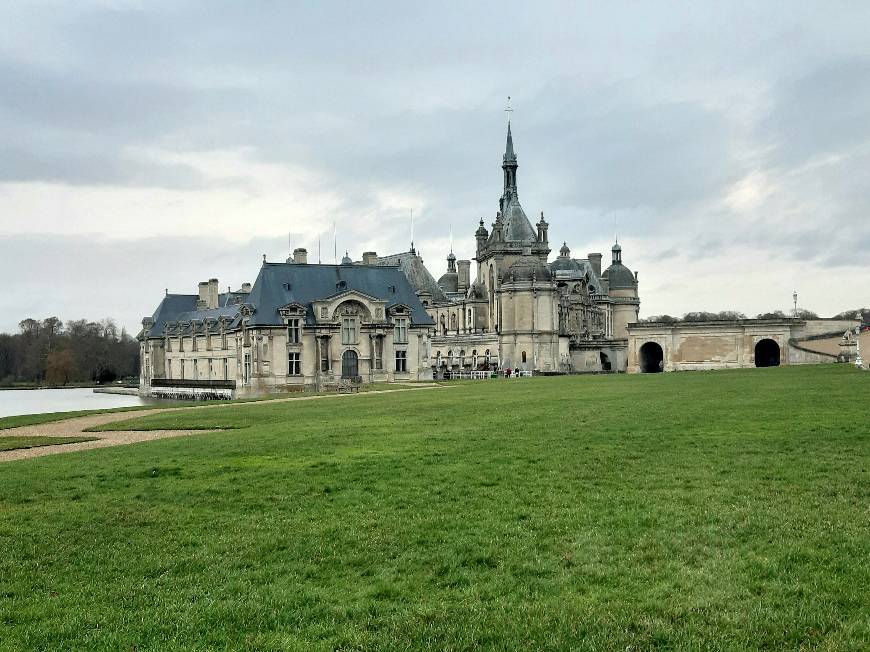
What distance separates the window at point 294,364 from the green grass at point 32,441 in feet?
130

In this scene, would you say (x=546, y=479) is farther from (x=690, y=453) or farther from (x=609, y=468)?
(x=690, y=453)

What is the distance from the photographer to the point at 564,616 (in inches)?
308

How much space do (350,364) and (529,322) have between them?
2407 centimetres

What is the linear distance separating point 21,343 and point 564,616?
494 feet

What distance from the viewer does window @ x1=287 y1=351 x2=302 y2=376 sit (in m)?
66.6

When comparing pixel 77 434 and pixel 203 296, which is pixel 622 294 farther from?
pixel 77 434

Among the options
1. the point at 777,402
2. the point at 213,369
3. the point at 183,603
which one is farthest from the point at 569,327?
the point at 183,603

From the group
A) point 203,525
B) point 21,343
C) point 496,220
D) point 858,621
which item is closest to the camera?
point 858,621

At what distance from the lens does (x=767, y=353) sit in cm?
7888

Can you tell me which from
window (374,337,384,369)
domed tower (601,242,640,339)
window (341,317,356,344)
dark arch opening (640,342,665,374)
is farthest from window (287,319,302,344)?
domed tower (601,242,640,339)

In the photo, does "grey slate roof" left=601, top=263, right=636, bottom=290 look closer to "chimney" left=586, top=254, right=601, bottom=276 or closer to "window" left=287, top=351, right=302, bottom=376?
"chimney" left=586, top=254, right=601, bottom=276

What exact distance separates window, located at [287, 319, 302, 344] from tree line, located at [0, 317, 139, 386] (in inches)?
2722

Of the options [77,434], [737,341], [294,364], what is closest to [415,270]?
[294,364]

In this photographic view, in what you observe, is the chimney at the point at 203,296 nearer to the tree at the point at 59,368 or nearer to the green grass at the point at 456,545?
the tree at the point at 59,368
